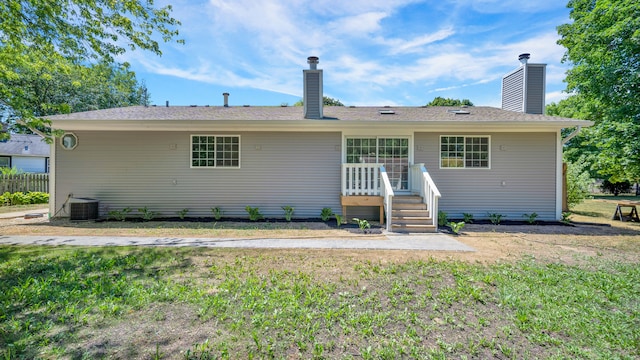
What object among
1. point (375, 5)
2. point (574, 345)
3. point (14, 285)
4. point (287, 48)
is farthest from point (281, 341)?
point (287, 48)

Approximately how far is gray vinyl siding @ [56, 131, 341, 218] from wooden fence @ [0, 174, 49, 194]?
7170 mm

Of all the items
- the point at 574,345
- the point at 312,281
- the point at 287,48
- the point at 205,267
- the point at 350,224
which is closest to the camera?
the point at 574,345

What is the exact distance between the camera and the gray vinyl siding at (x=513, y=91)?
9.41 m

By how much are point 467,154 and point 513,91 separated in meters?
3.61

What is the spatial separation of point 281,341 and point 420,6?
9.58m

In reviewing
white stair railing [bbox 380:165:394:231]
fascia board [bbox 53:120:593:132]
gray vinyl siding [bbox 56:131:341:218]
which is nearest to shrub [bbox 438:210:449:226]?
white stair railing [bbox 380:165:394:231]

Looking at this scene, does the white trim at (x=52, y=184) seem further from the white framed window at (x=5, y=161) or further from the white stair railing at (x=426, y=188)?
the white framed window at (x=5, y=161)

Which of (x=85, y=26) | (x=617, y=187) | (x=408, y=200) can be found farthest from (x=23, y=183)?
(x=617, y=187)

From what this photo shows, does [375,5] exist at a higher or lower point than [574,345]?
higher

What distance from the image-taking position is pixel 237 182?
8336 millimetres

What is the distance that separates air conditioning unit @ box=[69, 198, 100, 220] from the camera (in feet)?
25.4

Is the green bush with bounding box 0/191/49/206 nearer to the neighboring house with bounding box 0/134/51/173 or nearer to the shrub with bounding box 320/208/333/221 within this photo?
the neighboring house with bounding box 0/134/51/173

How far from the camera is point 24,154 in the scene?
20.9m

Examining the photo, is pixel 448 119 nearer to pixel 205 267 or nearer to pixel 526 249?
pixel 526 249
